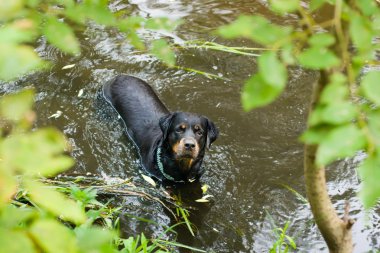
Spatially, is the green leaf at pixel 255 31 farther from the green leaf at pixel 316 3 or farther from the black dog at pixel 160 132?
the black dog at pixel 160 132

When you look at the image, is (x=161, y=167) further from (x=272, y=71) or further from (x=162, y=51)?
(x=272, y=71)

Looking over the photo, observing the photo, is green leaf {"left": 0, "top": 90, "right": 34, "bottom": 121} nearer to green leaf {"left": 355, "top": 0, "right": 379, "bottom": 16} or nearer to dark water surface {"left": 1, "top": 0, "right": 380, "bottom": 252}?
green leaf {"left": 355, "top": 0, "right": 379, "bottom": 16}

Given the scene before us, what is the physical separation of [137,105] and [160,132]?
627mm

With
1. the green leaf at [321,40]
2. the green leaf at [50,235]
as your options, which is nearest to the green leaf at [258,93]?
the green leaf at [321,40]

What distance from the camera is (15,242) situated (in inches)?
37.5

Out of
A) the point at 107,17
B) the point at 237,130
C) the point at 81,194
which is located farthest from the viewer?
the point at 237,130

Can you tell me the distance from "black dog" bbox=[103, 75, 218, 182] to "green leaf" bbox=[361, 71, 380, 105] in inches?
166

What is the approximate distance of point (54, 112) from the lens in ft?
22.3

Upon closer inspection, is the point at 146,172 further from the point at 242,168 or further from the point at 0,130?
the point at 0,130

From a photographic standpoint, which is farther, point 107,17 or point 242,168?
point 242,168

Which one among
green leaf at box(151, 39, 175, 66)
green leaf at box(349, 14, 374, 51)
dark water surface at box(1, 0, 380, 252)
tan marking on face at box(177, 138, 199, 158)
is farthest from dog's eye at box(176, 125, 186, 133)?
green leaf at box(349, 14, 374, 51)

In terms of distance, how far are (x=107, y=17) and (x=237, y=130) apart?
17.0ft

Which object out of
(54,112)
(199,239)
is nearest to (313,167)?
(199,239)

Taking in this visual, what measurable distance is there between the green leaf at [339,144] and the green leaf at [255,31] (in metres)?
0.26
